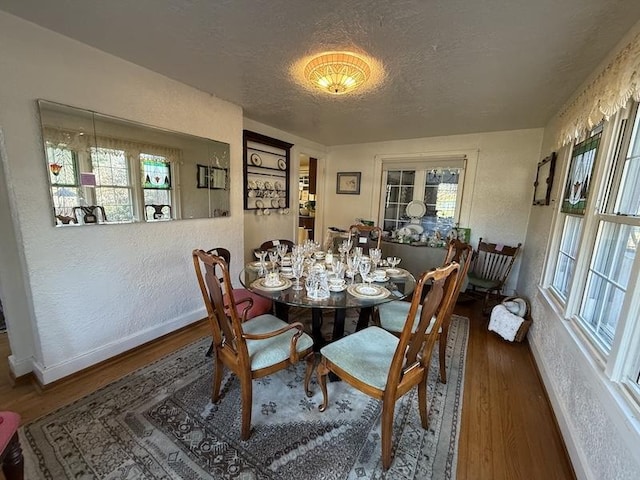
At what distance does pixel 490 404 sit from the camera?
174 centimetres

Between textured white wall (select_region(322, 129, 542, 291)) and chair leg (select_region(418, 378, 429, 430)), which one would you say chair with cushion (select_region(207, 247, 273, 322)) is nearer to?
chair leg (select_region(418, 378, 429, 430))

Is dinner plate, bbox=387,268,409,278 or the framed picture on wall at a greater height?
the framed picture on wall

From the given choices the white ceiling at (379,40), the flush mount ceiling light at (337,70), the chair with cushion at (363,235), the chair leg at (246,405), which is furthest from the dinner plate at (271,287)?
the white ceiling at (379,40)

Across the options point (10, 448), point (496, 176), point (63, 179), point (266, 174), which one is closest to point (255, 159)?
point (266, 174)

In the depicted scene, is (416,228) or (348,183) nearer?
(416,228)

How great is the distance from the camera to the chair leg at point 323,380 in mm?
1531

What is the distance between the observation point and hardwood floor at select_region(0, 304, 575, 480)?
1350mm

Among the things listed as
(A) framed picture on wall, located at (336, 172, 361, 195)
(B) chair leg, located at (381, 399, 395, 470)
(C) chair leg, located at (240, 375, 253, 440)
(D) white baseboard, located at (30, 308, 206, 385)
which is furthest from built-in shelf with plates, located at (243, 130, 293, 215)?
(B) chair leg, located at (381, 399, 395, 470)

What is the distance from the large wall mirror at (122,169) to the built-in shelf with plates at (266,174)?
0.65 meters

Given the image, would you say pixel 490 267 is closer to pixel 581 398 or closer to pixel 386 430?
pixel 581 398

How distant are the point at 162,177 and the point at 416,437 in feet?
8.63

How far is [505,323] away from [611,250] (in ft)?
4.20

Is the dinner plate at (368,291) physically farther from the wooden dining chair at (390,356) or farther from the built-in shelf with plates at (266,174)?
the built-in shelf with plates at (266,174)

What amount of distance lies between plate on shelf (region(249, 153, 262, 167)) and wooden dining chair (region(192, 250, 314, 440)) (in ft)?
7.18
